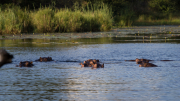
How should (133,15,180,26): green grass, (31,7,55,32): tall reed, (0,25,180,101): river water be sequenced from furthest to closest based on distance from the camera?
(133,15,180,26): green grass, (31,7,55,32): tall reed, (0,25,180,101): river water

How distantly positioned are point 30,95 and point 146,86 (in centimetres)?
253

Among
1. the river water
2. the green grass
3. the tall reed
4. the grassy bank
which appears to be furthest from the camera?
the green grass

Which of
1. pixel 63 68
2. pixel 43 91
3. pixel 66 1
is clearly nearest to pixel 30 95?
pixel 43 91

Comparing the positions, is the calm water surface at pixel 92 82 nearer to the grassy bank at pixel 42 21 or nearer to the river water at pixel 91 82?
the river water at pixel 91 82

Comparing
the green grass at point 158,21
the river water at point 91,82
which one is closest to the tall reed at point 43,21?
the river water at point 91,82

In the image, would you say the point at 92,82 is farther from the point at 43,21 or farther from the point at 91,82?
the point at 43,21

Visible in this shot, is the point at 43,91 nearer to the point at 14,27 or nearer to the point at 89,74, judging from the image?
the point at 89,74

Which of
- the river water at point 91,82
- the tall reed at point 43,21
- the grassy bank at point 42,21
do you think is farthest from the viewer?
the tall reed at point 43,21

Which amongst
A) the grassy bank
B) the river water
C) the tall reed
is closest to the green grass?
the grassy bank

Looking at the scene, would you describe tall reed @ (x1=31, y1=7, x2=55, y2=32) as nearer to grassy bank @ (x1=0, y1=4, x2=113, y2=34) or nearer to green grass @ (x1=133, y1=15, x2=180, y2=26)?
grassy bank @ (x1=0, y1=4, x2=113, y2=34)

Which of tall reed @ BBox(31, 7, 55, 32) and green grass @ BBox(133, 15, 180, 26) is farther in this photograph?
green grass @ BBox(133, 15, 180, 26)

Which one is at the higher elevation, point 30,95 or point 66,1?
point 66,1

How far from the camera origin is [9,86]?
23.4ft

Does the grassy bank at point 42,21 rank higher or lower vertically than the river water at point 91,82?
higher
